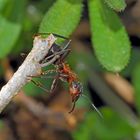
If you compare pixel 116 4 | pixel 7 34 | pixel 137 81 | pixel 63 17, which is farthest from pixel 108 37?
pixel 137 81

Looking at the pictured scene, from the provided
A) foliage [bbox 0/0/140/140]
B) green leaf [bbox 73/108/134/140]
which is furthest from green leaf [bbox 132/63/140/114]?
green leaf [bbox 73/108/134/140]

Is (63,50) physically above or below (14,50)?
above

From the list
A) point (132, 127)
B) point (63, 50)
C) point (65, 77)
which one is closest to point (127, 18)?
point (132, 127)

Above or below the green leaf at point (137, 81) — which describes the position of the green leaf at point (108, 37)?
above

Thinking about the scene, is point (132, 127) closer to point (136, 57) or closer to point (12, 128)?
point (136, 57)

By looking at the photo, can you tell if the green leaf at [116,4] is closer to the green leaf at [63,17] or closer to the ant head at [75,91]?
the green leaf at [63,17]

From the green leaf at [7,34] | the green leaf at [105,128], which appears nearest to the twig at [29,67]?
the green leaf at [7,34]
